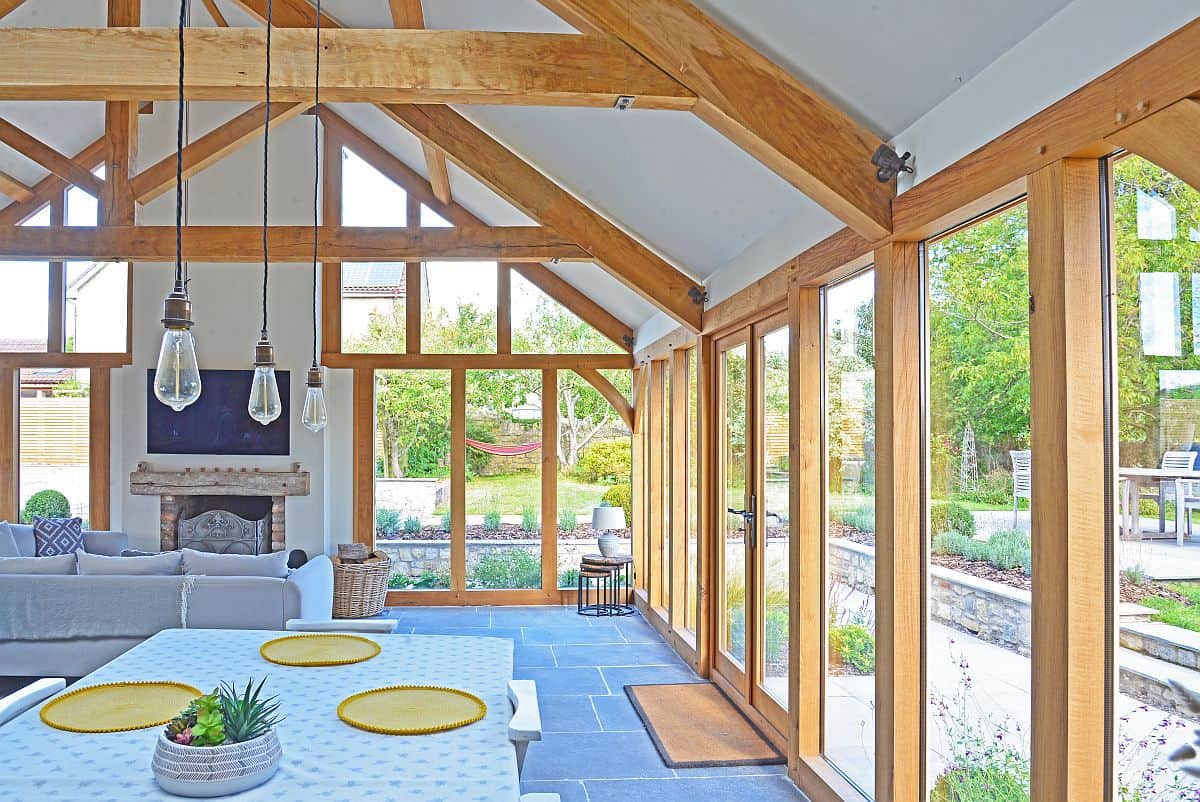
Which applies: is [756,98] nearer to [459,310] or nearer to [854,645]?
[854,645]

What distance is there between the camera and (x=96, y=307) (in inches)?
337

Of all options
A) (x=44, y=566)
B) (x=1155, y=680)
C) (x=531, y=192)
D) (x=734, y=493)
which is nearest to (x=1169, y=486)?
(x=1155, y=680)

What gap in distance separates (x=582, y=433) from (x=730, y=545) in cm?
327

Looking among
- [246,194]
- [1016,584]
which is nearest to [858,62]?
[1016,584]

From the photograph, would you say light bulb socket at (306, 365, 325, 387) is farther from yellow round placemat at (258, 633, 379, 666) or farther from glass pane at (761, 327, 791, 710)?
glass pane at (761, 327, 791, 710)

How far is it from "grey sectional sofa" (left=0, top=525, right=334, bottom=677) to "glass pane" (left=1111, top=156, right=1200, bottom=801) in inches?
170

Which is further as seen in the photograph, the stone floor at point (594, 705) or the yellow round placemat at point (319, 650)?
the stone floor at point (594, 705)

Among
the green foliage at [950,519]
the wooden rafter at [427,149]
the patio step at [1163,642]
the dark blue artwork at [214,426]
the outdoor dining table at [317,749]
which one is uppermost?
the wooden rafter at [427,149]

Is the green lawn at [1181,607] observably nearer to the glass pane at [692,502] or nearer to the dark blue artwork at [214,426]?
the glass pane at [692,502]

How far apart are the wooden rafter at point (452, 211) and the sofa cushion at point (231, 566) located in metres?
3.96

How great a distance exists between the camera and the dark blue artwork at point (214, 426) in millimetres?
8312


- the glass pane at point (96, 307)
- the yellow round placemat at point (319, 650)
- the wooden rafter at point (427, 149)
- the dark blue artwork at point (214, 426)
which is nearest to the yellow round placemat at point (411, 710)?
the yellow round placemat at point (319, 650)

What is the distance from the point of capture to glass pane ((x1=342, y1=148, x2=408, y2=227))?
847 centimetres

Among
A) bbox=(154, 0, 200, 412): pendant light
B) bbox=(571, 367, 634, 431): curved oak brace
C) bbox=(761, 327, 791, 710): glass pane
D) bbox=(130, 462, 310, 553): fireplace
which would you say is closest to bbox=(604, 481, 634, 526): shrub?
bbox=(571, 367, 634, 431): curved oak brace
